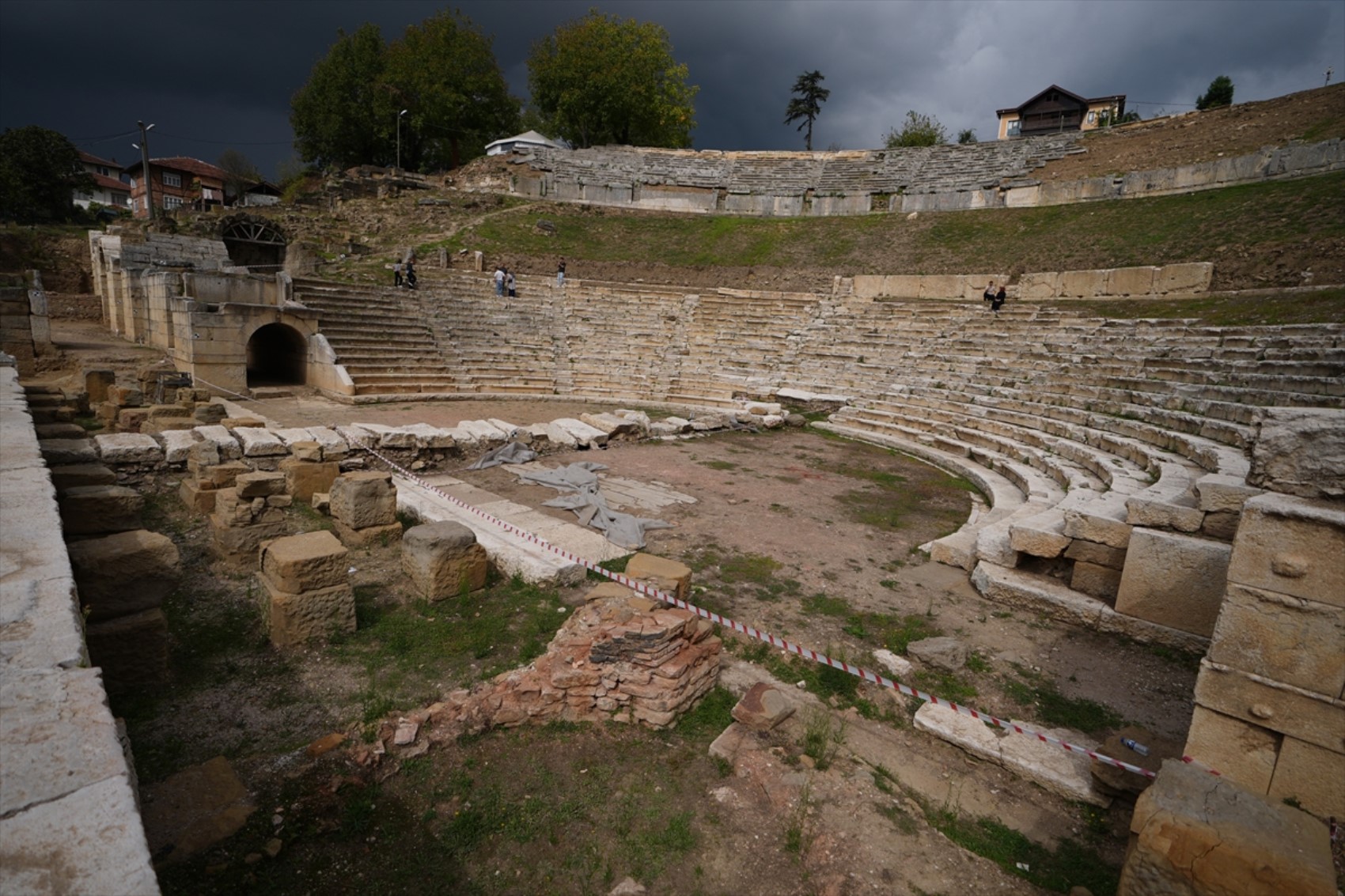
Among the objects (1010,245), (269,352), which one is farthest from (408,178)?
(1010,245)

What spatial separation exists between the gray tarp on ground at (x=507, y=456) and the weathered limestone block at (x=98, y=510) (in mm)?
5015

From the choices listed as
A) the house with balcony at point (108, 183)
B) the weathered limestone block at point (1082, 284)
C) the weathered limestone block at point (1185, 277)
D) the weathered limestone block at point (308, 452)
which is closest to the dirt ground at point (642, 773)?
the weathered limestone block at point (308, 452)

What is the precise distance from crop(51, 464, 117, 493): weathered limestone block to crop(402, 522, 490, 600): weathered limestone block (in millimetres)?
2840

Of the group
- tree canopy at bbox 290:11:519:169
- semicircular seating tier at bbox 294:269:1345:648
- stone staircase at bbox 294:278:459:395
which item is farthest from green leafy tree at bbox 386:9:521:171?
stone staircase at bbox 294:278:459:395

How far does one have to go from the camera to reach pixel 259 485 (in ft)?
19.1

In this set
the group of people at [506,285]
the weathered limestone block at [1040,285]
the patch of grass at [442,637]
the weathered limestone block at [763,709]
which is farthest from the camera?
the group of people at [506,285]

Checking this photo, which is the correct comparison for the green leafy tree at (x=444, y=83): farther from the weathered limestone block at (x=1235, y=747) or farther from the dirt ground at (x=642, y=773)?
the weathered limestone block at (x=1235, y=747)

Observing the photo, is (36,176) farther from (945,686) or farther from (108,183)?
(945,686)

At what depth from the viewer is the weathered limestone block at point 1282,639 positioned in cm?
293

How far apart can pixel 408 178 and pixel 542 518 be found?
33793 millimetres

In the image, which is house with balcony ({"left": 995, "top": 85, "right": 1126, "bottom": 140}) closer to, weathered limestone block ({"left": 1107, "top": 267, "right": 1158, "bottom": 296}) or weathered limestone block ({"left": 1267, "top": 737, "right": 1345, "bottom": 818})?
weathered limestone block ({"left": 1107, "top": 267, "right": 1158, "bottom": 296})

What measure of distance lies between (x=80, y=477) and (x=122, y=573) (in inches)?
97.5

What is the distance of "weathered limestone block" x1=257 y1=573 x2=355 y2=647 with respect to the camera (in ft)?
14.4

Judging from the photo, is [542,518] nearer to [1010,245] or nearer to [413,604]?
[413,604]
